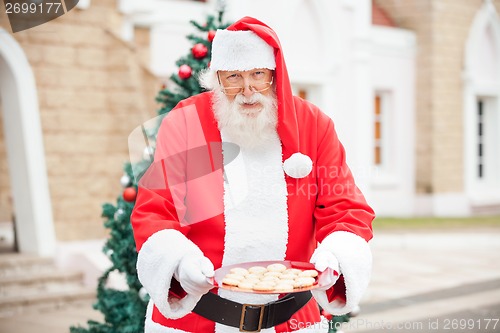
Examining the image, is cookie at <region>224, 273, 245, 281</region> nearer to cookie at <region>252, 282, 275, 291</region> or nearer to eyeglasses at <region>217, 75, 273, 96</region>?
cookie at <region>252, 282, 275, 291</region>

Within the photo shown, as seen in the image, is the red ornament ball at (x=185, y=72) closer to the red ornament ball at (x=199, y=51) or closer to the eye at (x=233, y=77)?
the red ornament ball at (x=199, y=51)

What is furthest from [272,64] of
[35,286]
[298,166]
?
[35,286]

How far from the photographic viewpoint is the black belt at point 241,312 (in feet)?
8.59

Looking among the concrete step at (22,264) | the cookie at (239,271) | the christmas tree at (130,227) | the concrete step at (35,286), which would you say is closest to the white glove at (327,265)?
the cookie at (239,271)

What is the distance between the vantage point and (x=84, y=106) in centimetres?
776

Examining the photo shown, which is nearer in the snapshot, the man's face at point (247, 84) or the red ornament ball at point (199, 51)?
the man's face at point (247, 84)

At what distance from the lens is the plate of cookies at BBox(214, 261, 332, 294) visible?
2330 millimetres

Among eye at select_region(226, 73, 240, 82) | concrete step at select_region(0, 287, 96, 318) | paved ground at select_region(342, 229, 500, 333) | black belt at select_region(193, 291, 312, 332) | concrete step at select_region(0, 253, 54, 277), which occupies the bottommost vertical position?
paved ground at select_region(342, 229, 500, 333)

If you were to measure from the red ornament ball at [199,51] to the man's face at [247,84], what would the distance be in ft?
4.71

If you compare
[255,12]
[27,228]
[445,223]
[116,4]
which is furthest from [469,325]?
[445,223]

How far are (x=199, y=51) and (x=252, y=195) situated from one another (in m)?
1.66

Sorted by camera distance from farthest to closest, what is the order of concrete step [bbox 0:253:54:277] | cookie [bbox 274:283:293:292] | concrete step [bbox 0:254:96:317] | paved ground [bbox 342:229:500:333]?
concrete step [bbox 0:253:54:277] < concrete step [bbox 0:254:96:317] < paved ground [bbox 342:229:500:333] < cookie [bbox 274:283:293:292]

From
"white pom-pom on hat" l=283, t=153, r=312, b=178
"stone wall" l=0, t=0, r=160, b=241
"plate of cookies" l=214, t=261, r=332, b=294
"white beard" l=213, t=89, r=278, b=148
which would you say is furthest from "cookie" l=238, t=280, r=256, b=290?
"stone wall" l=0, t=0, r=160, b=241

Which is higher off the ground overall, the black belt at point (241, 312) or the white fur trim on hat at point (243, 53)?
the white fur trim on hat at point (243, 53)
